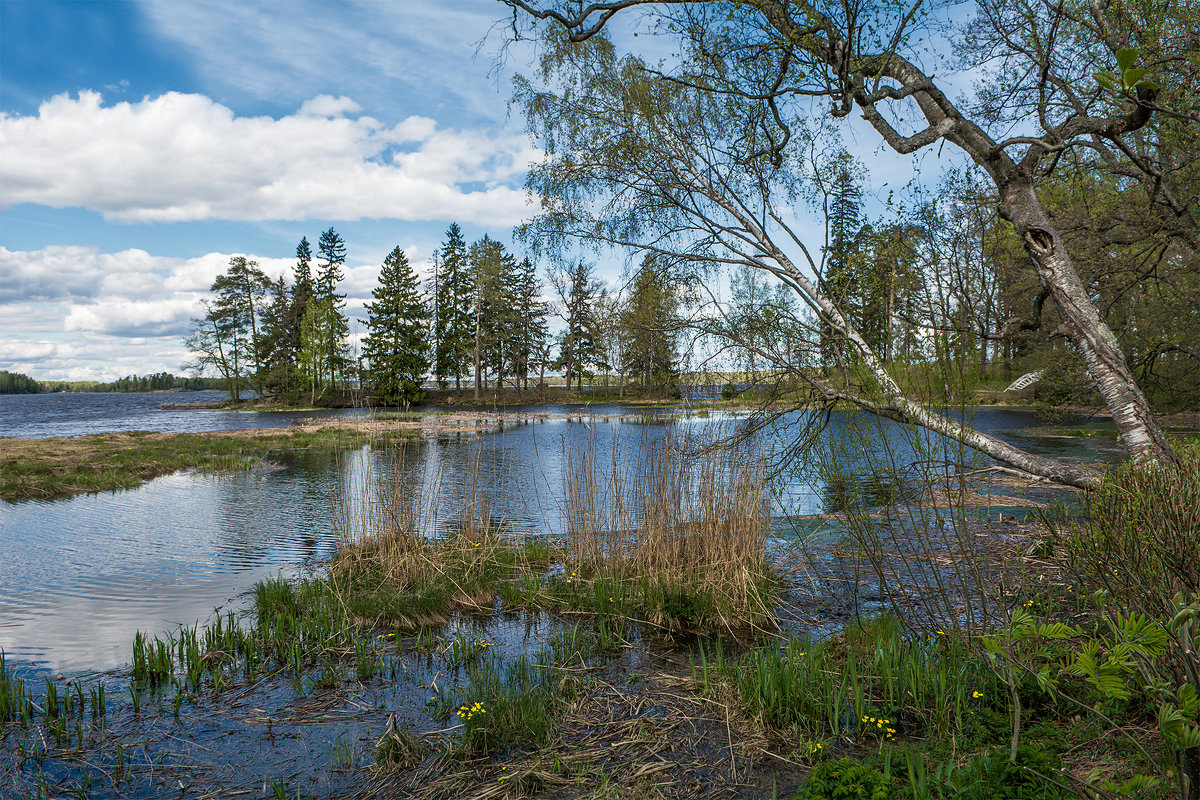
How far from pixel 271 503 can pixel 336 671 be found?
9561 mm

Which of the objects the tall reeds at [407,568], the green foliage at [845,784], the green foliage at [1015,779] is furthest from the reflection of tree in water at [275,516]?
the green foliage at [1015,779]

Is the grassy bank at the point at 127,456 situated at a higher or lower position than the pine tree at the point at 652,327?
lower

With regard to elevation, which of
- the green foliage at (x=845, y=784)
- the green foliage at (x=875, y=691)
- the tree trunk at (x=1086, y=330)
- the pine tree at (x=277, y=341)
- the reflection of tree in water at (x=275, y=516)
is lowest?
the reflection of tree in water at (x=275, y=516)

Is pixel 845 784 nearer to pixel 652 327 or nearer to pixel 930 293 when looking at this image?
pixel 930 293

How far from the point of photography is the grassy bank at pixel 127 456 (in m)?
14.8

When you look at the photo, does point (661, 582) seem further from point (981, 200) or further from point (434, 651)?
point (981, 200)

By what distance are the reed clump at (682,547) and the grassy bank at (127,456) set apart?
4.94 m

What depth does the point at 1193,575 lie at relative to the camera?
2.62 meters

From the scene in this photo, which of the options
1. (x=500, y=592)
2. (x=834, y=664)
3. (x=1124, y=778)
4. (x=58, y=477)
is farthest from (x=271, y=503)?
(x=1124, y=778)

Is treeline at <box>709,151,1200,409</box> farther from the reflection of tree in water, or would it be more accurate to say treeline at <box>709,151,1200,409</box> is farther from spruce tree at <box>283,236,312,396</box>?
spruce tree at <box>283,236,312,396</box>

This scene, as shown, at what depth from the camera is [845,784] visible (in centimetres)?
253

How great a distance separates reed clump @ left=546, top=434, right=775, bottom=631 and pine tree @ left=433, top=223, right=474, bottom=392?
1747 inches

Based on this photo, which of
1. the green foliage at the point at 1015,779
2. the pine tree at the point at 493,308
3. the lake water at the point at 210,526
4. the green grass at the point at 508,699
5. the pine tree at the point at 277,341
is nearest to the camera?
the green foliage at the point at 1015,779

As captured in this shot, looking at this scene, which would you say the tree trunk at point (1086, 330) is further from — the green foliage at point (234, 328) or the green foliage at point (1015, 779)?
the green foliage at point (234, 328)
